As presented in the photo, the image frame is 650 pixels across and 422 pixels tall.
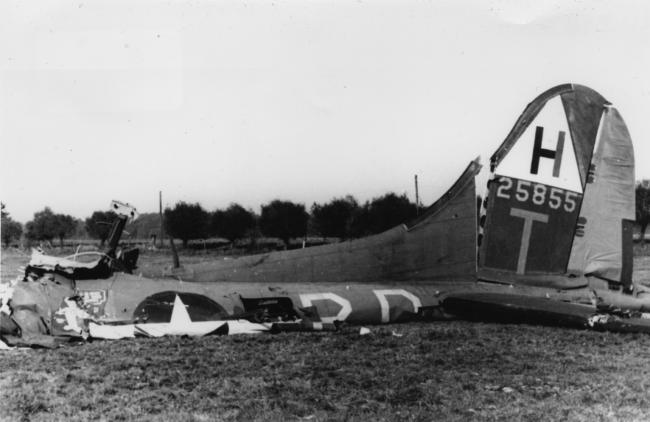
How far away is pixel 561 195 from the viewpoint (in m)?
7.98

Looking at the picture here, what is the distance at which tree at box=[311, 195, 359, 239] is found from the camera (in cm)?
5738

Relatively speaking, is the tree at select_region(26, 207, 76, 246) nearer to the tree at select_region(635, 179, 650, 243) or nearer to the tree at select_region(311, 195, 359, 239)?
the tree at select_region(311, 195, 359, 239)

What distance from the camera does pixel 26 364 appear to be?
5.35 meters

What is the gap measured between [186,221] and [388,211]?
22.4 m

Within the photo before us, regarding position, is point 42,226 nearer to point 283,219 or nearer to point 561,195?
point 283,219

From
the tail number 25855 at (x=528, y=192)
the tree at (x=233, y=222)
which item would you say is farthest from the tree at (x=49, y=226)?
the tail number 25855 at (x=528, y=192)

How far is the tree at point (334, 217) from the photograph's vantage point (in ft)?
188

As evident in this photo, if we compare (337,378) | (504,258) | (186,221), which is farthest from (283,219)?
(337,378)

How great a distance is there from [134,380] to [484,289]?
16.6ft

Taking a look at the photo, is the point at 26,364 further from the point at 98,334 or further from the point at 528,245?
the point at 528,245

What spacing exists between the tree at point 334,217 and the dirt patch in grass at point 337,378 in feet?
164

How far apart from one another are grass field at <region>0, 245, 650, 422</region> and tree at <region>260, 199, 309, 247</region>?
168 ft

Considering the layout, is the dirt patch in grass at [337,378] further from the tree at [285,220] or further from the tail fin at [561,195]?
the tree at [285,220]

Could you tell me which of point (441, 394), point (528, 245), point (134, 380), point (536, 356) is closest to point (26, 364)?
point (134, 380)
